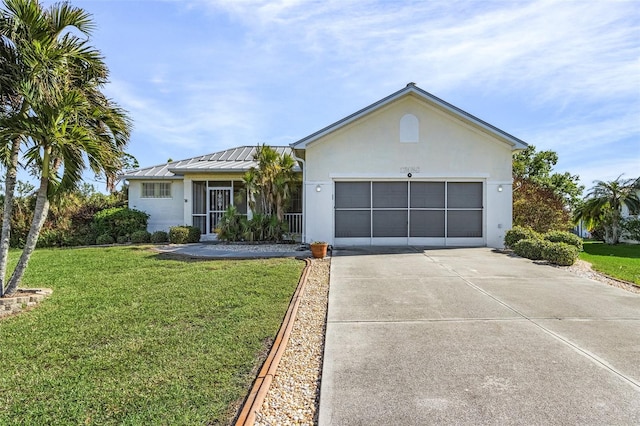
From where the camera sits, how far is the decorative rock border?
234 inches

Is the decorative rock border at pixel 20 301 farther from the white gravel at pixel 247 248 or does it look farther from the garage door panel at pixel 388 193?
the garage door panel at pixel 388 193

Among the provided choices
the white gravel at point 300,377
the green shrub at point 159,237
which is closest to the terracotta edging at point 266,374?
the white gravel at point 300,377

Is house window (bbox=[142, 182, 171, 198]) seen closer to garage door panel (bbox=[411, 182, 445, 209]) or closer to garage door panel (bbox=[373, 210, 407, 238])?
garage door panel (bbox=[373, 210, 407, 238])

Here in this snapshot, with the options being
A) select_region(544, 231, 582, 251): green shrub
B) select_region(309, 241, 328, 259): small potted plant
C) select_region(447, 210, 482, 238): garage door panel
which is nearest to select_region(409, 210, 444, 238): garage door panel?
select_region(447, 210, 482, 238): garage door panel

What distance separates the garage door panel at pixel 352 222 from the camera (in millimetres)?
13602

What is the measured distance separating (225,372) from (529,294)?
5.89 metres

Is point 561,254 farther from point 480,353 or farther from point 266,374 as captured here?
point 266,374

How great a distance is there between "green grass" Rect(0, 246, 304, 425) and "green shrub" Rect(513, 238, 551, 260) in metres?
7.58

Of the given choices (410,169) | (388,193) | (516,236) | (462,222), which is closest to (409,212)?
(388,193)

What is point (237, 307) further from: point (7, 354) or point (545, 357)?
point (545, 357)

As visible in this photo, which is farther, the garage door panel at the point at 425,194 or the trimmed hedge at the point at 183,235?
the trimmed hedge at the point at 183,235

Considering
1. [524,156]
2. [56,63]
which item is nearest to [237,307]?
[56,63]

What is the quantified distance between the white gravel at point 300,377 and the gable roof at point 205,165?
443 inches

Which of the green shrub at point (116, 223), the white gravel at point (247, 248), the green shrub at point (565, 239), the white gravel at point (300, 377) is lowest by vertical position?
the white gravel at point (300, 377)
